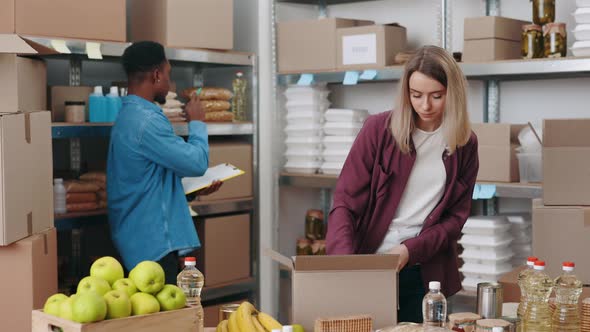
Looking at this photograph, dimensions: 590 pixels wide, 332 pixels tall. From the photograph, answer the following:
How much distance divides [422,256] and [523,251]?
5.26ft

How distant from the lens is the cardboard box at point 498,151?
4.04m

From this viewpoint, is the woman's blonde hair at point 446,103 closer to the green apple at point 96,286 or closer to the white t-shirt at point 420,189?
the white t-shirt at point 420,189

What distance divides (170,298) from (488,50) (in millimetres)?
2504

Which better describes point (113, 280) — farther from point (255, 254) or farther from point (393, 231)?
point (255, 254)

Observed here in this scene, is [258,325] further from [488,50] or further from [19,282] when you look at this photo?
[488,50]

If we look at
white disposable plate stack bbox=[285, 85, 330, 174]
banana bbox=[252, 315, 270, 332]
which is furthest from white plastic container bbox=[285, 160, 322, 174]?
banana bbox=[252, 315, 270, 332]

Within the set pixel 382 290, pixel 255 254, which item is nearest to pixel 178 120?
pixel 255 254

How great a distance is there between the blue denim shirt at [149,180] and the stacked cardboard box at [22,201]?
0.51 metres

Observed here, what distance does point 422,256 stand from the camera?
2863 millimetres

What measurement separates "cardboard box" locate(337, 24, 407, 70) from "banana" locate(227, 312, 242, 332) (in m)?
2.41

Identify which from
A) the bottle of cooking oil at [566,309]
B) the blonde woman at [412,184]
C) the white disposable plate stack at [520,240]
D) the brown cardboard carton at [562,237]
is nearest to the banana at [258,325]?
the blonde woman at [412,184]

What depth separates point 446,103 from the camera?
283 cm

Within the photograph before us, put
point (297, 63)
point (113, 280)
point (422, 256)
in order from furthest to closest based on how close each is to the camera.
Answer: point (297, 63), point (422, 256), point (113, 280)

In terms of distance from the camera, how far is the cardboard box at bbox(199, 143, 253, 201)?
4.71 m
